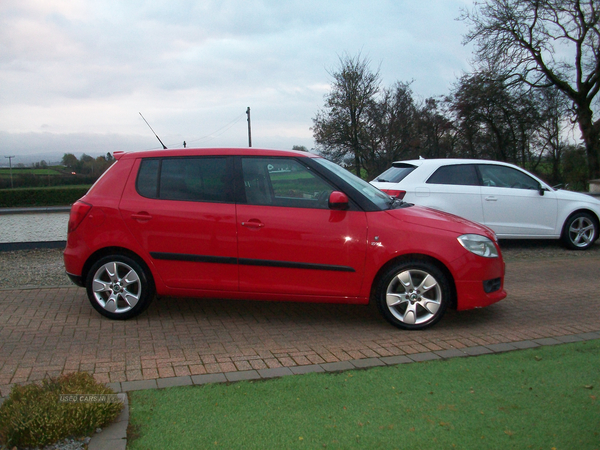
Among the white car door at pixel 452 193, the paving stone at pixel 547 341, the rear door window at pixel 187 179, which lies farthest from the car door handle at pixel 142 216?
the white car door at pixel 452 193

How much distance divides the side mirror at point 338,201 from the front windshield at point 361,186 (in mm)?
308

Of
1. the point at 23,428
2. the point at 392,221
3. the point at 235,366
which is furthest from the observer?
the point at 392,221

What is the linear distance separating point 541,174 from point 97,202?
94.6 ft

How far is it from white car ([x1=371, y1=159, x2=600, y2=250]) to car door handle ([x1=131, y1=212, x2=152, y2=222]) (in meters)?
5.02

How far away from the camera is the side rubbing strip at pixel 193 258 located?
5.35m

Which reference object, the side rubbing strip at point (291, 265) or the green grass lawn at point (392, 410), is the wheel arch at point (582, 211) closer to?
the green grass lawn at point (392, 410)

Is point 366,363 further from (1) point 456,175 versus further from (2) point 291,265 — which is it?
(1) point 456,175

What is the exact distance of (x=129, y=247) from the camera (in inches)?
216

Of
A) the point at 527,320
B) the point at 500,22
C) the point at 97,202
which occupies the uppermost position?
the point at 500,22

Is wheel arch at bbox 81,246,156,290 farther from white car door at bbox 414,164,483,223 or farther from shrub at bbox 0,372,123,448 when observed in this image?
white car door at bbox 414,164,483,223

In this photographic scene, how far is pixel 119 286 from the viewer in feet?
18.3

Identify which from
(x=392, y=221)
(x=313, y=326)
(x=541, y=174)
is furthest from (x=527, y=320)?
(x=541, y=174)

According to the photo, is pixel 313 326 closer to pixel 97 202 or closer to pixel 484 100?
pixel 97 202

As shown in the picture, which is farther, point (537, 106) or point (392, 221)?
point (537, 106)
